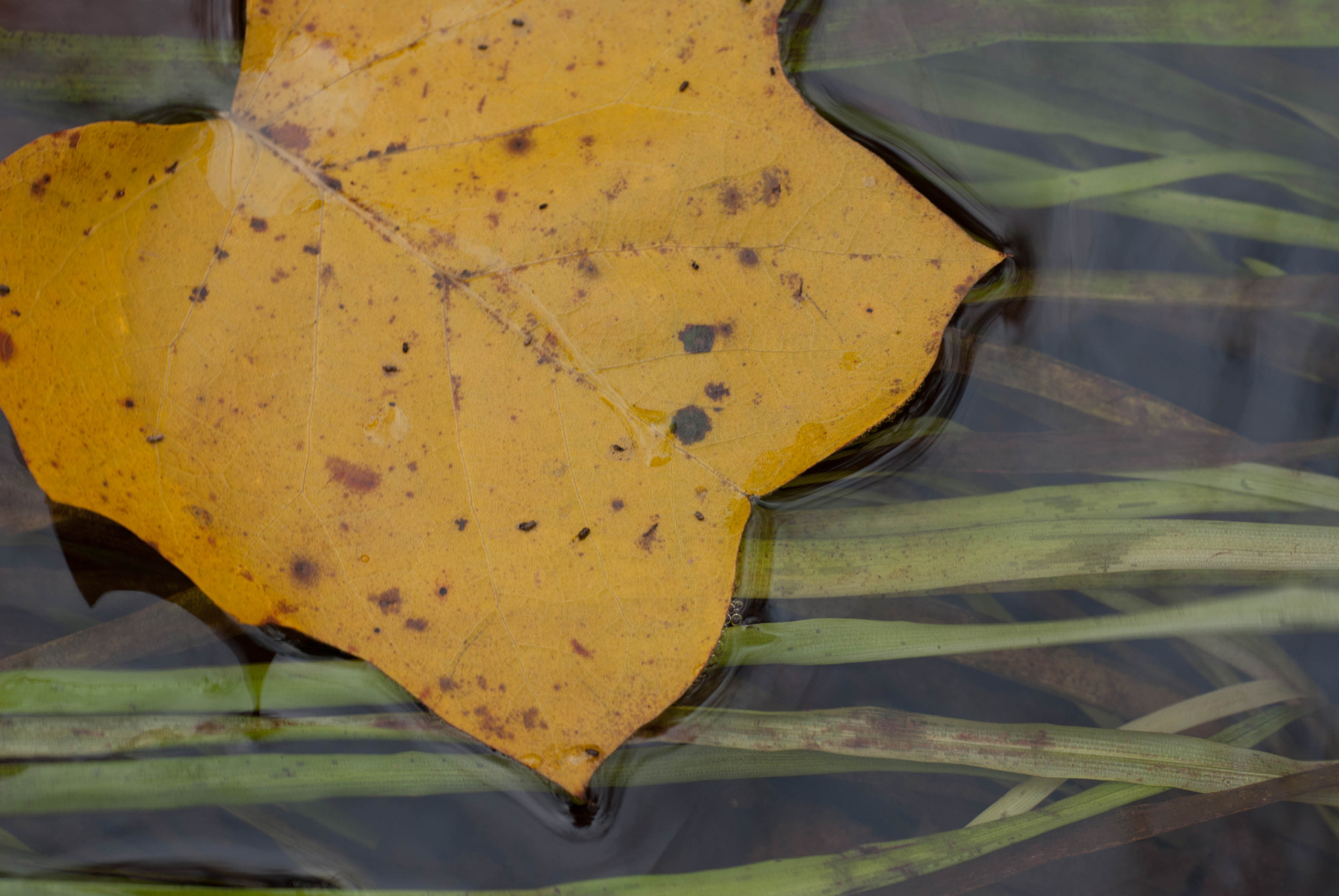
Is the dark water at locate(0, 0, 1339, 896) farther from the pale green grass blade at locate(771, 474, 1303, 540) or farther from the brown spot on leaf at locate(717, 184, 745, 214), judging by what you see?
the brown spot on leaf at locate(717, 184, 745, 214)

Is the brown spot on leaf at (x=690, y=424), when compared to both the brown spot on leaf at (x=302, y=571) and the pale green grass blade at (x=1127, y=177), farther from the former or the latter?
the pale green grass blade at (x=1127, y=177)

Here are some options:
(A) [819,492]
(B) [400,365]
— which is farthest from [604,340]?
(A) [819,492]

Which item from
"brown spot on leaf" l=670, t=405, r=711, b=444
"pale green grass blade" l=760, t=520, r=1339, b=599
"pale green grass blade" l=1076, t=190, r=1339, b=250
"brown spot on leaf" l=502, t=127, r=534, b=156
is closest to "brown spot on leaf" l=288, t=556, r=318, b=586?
"brown spot on leaf" l=670, t=405, r=711, b=444

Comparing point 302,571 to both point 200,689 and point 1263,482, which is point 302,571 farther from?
point 1263,482

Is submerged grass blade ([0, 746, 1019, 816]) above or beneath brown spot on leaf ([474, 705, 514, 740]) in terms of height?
beneath

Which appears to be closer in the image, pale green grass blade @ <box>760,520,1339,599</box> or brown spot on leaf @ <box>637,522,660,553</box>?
brown spot on leaf @ <box>637,522,660,553</box>

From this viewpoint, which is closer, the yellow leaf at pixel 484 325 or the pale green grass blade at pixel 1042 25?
the yellow leaf at pixel 484 325

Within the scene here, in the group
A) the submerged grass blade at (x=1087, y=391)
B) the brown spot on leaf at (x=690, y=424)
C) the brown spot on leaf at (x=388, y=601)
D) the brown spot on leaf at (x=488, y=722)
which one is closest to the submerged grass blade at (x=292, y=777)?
the brown spot on leaf at (x=488, y=722)
